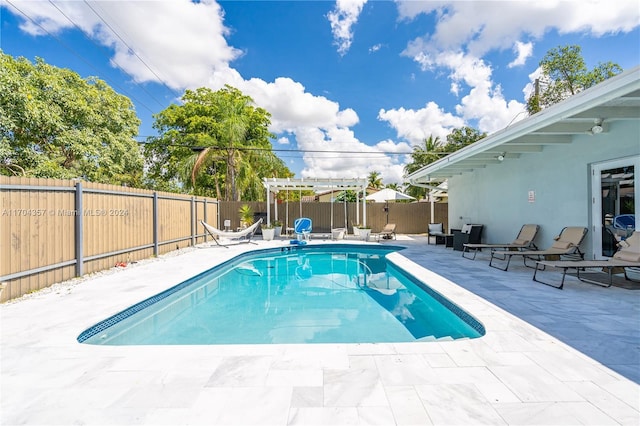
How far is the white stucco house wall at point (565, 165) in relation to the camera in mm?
4730

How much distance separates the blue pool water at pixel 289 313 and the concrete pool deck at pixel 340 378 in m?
0.50

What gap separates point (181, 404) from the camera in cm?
194

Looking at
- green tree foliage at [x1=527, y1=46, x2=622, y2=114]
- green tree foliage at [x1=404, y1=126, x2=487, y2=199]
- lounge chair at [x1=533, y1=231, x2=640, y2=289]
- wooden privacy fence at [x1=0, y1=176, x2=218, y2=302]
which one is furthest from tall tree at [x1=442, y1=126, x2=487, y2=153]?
wooden privacy fence at [x1=0, y1=176, x2=218, y2=302]

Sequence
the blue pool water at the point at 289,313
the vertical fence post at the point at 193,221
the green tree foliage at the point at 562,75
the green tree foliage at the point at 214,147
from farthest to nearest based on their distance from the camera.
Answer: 1. the green tree foliage at the point at 214,147
2. the green tree foliage at the point at 562,75
3. the vertical fence post at the point at 193,221
4. the blue pool water at the point at 289,313

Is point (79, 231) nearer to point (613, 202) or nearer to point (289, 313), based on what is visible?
point (289, 313)

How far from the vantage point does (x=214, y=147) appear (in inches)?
681

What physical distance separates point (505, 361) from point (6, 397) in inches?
144

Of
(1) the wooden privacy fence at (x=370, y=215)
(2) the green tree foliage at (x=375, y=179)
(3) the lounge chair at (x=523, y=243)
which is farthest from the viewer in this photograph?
(2) the green tree foliage at (x=375, y=179)

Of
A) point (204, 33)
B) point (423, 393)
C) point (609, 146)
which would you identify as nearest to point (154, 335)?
point (423, 393)

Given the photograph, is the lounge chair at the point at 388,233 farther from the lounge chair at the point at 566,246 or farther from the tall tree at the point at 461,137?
the tall tree at the point at 461,137

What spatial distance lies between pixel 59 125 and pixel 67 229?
26.5 ft

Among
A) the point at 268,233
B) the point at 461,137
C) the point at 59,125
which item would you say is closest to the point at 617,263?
the point at 268,233

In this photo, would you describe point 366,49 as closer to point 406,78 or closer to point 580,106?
point 406,78

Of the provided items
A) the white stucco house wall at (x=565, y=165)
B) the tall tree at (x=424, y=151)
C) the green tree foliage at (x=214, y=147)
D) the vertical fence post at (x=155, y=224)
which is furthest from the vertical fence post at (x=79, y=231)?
the tall tree at (x=424, y=151)
